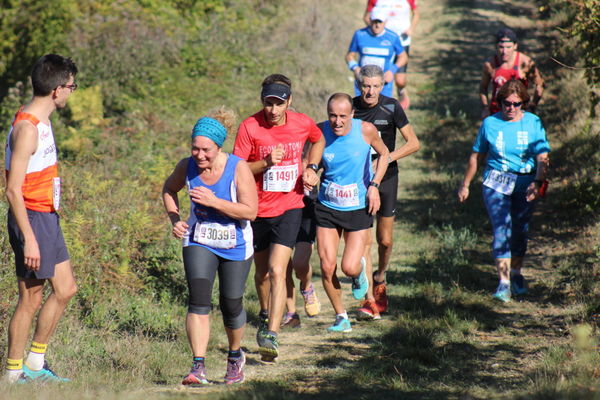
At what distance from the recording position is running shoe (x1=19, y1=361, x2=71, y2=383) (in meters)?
5.53

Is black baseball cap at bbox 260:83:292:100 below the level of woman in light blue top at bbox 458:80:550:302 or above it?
above

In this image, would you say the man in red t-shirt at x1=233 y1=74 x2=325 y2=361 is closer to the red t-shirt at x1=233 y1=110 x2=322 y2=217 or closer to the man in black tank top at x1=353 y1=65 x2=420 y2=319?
the red t-shirt at x1=233 y1=110 x2=322 y2=217

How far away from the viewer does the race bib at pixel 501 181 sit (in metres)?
7.93

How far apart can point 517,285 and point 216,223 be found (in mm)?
3872

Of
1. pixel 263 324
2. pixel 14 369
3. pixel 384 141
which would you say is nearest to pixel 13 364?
pixel 14 369

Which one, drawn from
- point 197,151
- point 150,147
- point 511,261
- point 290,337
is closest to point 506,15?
point 150,147

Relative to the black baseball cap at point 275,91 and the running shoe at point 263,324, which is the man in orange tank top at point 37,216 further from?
the running shoe at point 263,324

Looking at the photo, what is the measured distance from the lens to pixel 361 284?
24.6 ft

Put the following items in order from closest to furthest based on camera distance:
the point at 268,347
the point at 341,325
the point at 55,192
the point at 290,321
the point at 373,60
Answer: the point at 55,192, the point at 268,347, the point at 341,325, the point at 290,321, the point at 373,60

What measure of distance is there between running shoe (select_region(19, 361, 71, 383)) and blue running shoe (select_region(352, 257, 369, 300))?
279 centimetres

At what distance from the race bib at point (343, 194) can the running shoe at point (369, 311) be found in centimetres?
116

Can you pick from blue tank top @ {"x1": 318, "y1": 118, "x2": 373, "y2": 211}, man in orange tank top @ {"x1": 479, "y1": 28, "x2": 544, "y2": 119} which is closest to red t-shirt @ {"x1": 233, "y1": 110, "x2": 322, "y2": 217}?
blue tank top @ {"x1": 318, "y1": 118, "x2": 373, "y2": 211}

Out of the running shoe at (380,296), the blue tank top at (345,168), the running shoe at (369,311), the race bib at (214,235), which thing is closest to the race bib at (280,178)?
the blue tank top at (345,168)

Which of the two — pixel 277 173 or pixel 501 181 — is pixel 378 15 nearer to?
pixel 501 181
